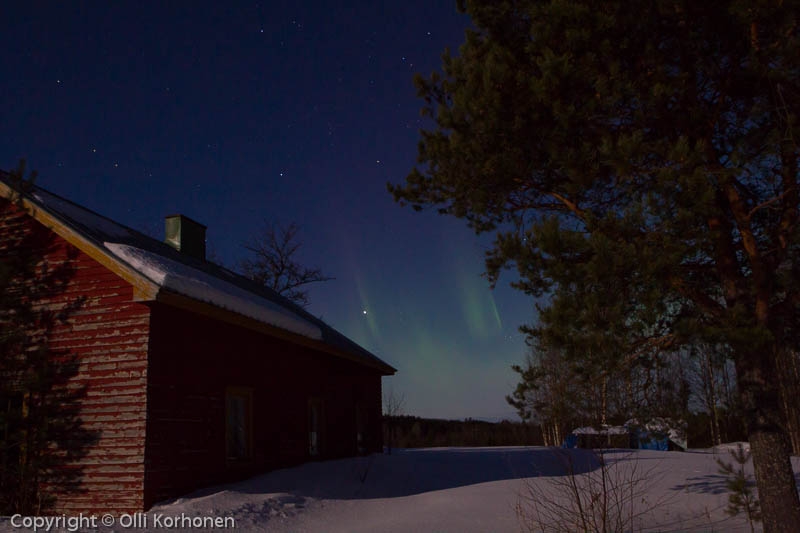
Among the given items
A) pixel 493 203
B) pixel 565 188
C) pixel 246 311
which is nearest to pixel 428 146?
pixel 493 203

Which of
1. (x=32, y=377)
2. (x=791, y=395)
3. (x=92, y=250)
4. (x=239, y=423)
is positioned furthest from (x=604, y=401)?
(x=791, y=395)

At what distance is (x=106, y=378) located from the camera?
10.3 meters

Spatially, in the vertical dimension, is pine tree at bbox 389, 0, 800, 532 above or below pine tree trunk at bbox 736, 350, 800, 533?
above

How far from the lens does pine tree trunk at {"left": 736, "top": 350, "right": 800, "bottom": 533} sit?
8.39 meters

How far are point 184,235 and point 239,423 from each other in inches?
252

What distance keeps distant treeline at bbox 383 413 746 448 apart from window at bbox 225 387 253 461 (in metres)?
18.6

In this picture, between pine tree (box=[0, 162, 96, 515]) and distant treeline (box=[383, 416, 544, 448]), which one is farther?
distant treeline (box=[383, 416, 544, 448])

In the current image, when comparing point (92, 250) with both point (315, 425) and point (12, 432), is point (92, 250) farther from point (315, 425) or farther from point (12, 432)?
point (315, 425)

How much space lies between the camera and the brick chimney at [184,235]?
1678 cm

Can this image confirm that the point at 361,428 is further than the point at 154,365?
Yes

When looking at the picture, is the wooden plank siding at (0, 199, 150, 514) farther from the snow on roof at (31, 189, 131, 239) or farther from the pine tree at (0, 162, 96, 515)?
the snow on roof at (31, 189, 131, 239)

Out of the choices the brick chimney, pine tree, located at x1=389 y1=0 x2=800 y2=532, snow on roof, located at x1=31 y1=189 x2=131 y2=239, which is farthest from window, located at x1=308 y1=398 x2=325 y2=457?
pine tree, located at x1=389 y1=0 x2=800 y2=532

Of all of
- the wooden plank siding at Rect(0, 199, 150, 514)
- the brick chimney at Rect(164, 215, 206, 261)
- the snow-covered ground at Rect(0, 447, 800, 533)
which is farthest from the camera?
the brick chimney at Rect(164, 215, 206, 261)

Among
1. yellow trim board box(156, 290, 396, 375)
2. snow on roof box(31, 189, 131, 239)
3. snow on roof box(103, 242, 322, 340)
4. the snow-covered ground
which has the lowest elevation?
the snow-covered ground
